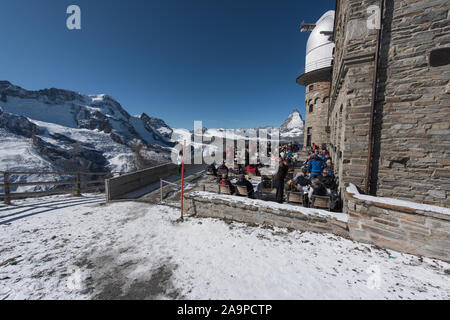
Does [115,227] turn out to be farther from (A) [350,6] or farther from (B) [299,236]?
(A) [350,6]

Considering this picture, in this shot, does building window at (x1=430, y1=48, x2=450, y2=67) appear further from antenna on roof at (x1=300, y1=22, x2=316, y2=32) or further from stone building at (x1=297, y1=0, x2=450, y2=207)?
antenna on roof at (x1=300, y1=22, x2=316, y2=32)

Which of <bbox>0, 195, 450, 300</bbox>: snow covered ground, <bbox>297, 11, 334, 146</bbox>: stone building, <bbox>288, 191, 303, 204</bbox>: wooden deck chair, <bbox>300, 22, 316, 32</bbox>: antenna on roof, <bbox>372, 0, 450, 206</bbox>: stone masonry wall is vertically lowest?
→ <bbox>0, 195, 450, 300</bbox>: snow covered ground

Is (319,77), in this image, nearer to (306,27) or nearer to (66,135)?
(306,27)

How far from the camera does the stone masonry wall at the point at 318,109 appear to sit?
48.9 ft

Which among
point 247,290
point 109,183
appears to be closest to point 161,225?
point 247,290

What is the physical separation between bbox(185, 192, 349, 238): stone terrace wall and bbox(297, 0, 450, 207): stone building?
151cm

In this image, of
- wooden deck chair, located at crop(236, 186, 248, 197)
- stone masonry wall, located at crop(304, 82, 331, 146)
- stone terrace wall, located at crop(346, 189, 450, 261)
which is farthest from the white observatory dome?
stone terrace wall, located at crop(346, 189, 450, 261)

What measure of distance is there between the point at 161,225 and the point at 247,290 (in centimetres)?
307

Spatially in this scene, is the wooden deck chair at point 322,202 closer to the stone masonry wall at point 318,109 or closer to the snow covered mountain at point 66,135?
the stone masonry wall at point 318,109

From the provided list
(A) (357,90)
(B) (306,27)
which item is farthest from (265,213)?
(B) (306,27)

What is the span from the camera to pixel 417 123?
13.0ft

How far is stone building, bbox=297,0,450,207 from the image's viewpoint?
12.5 ft

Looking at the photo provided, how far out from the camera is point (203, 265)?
301 cm

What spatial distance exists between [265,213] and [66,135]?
4807 inches
